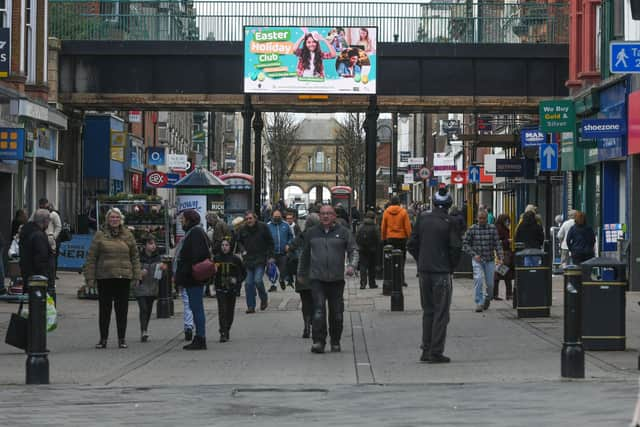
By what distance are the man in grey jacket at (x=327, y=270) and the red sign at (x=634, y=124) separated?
11.7 meters

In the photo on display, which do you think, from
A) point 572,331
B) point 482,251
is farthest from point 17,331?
point 482,251

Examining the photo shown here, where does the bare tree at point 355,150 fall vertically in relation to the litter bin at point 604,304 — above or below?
above

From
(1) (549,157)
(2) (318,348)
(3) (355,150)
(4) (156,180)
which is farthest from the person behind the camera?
(3) (355,150)

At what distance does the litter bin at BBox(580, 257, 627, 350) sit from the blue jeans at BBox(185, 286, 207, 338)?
469 cm

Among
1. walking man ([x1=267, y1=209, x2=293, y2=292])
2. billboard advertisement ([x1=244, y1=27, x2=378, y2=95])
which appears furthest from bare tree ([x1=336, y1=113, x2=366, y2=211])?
walking man ([x1=267, y1=209, x2=293, y2=292])

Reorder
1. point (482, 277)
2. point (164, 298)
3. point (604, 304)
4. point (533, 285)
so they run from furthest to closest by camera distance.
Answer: point (482, 277) < point (164, 298) < point (533, 285) < point (604, 304)

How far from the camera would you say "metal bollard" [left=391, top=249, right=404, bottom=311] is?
73.7ft

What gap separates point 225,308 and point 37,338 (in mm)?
5049

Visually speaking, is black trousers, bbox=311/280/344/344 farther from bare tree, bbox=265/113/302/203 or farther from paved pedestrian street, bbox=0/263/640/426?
bare tree, bbox=265/113/302/203

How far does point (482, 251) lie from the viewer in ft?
72.9

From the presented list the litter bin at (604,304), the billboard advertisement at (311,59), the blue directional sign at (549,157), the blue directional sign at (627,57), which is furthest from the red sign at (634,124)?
the billboard advertisement at (311,59)

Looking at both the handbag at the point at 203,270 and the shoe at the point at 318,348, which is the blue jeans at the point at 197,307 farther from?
the shoe at the point at 318,348

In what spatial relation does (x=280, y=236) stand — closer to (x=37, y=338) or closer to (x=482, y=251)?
(x=482, y=251)

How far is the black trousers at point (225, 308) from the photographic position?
17.7 meters
